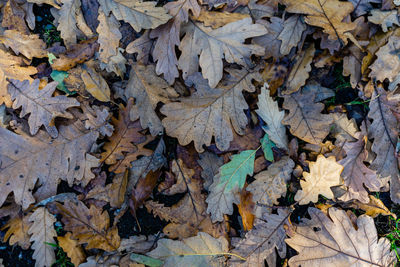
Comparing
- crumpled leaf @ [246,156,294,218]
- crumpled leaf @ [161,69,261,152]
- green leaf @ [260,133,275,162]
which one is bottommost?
crumpled leaf @ [246,156,294,218]

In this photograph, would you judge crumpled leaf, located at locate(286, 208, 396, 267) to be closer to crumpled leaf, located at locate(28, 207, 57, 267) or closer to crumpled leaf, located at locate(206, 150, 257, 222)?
crumpled leaf, located at locate(206, 150, 257, 222)

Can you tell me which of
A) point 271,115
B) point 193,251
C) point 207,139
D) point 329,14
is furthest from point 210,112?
point 329,14

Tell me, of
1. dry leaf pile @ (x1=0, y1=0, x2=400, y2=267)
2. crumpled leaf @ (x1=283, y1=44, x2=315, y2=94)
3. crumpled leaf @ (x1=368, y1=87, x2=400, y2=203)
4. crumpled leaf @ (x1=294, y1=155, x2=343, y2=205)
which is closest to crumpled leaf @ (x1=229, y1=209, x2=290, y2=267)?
dry leaf pile @ (x1=0, y1=0, x2=400, y2=267)

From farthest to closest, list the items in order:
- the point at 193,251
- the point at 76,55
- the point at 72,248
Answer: the point at 76,55, the point at 72,248, the point at 193,251

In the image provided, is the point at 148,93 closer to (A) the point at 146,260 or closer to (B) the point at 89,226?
(B) the point at 89,226

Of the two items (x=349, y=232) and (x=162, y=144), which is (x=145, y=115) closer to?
(x=162, y=144)

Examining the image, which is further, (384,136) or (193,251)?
(384,136)
